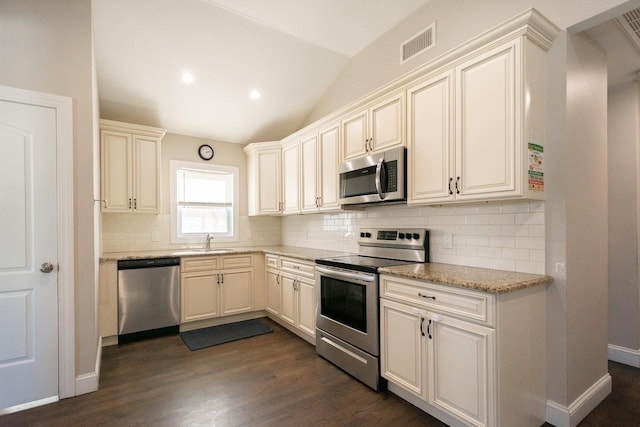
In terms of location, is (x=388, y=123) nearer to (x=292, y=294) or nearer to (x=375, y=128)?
(x=375, y=128)

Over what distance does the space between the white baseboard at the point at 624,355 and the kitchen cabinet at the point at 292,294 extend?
9.24 ft

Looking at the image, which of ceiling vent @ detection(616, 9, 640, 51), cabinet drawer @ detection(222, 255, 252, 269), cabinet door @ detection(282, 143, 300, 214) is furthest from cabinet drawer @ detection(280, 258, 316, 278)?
ceiling vent @ detection(616, 9, 640, 51)

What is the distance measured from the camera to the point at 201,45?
3.28 m

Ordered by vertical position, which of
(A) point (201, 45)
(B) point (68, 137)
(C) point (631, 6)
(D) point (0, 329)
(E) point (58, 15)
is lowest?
(D) point (0, 329)

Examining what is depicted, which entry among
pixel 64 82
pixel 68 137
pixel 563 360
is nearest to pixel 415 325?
pixel 563 360

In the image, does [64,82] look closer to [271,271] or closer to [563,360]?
[271,271]

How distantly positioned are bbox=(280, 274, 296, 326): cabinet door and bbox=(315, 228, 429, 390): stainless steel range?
0.57m

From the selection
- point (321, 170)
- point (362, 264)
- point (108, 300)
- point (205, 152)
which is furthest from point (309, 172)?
point (108, 300)

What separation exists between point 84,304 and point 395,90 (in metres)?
3.06

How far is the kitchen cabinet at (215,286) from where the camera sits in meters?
3.83

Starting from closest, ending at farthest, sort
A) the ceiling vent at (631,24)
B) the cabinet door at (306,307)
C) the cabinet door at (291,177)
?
the ceiling vent at (631,24)
the cabinet door at (306,307)
the cabinet door at (291,177)

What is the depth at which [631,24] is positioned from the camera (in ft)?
7.12

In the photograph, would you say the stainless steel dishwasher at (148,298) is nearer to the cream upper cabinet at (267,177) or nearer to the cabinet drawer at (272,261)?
the cabinet drawer at (272,261)

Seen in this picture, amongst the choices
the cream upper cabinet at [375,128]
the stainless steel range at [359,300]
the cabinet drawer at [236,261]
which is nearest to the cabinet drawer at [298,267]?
the stainless steel range at [359,300]
